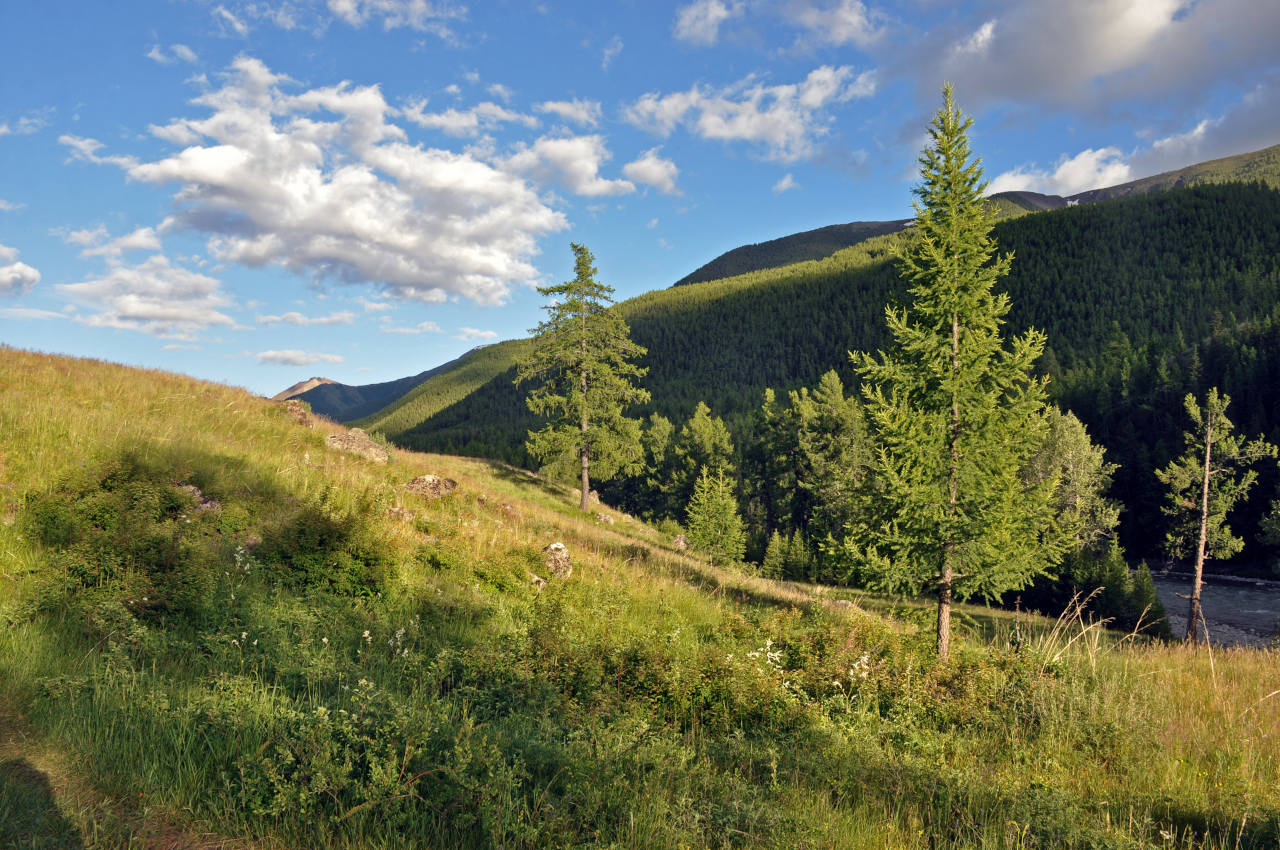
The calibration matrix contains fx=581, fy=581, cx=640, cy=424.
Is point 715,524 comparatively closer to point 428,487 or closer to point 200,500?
point 428,487

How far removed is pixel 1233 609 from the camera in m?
43.8

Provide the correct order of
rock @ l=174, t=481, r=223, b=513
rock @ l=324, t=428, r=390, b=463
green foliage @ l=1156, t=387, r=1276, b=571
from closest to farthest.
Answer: rock @ l=174, t=481, r=223, b=513 → rock @ l=324, t=428, r=390, b=463 → green foliage @ l=1156, t=387, r=1276, b=571

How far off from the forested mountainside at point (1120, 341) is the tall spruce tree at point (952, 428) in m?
74.0

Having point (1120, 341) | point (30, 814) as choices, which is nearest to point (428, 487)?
point (30, 814)

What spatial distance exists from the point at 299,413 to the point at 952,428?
16088mm

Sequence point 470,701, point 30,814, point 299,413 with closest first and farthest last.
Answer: point 30,814
point 470,701
point 299,413

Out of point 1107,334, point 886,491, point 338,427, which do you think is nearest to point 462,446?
point 338,427

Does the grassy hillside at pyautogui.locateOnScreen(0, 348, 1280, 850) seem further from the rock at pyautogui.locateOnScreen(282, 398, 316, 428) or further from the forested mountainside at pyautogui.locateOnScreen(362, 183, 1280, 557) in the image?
the forested mountainside at pyautogui.locateOnScreen(362, 183, 1280, 557)

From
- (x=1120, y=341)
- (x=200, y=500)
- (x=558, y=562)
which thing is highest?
(x=1120, y=341)

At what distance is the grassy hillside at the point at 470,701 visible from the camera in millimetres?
3504

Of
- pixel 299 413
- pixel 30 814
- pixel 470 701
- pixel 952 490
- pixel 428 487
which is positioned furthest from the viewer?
pixel 299 413

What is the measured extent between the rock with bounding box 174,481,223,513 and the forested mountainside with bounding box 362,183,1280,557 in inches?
3334

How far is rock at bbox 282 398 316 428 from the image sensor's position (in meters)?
15.3

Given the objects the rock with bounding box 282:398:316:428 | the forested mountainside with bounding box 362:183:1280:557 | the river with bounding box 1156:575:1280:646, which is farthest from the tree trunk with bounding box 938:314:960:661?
the forested mountainside with bounding box 362:183:1280:557
